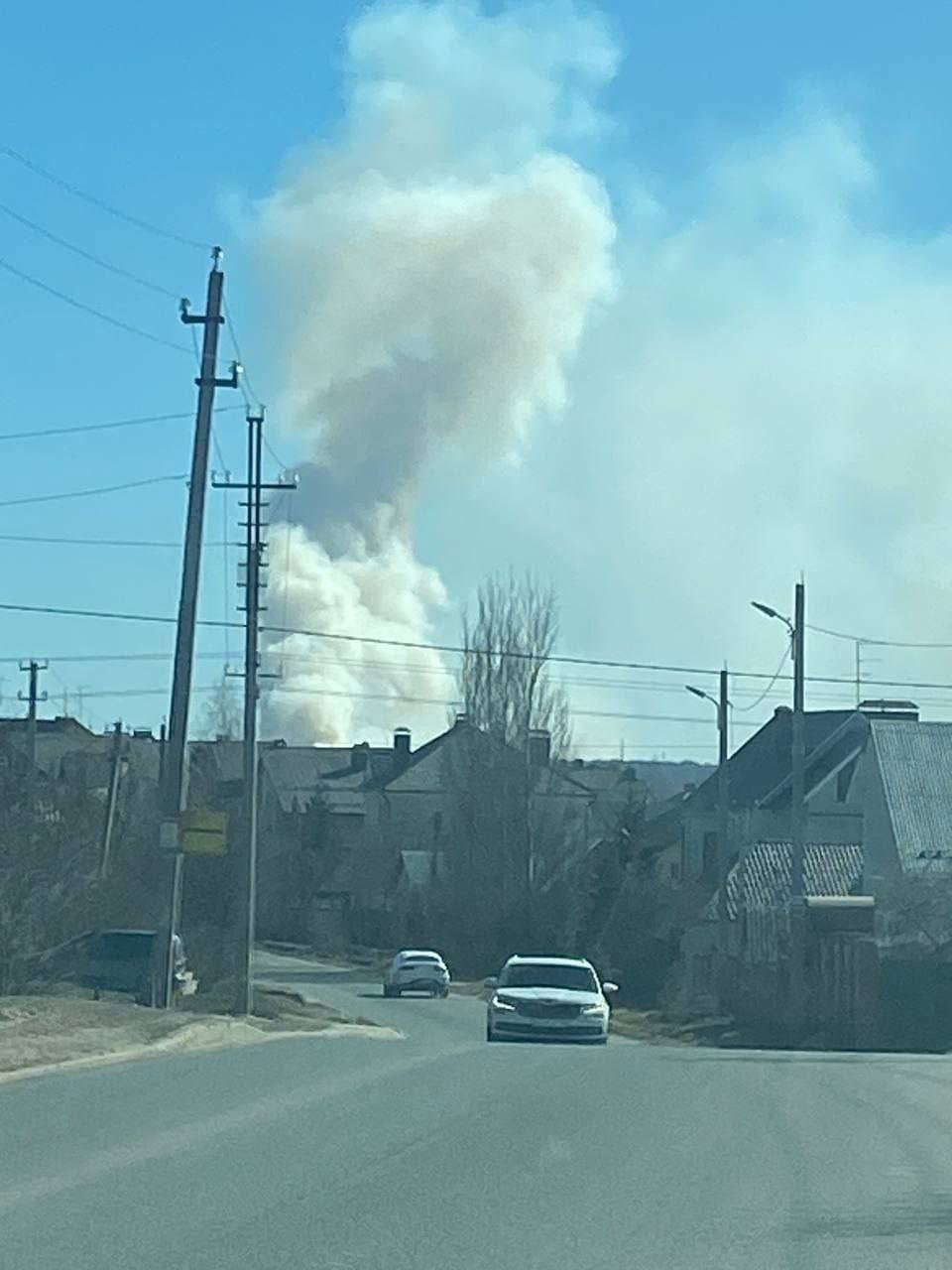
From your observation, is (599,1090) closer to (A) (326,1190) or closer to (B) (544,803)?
(A) (326,1190)

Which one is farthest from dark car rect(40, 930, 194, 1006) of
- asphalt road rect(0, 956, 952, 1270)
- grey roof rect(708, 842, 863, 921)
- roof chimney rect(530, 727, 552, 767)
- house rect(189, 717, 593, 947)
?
roof chimney rect(530, 727, 552, 767)

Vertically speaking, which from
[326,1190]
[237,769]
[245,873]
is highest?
[237,769]

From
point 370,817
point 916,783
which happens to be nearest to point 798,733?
point 916,783

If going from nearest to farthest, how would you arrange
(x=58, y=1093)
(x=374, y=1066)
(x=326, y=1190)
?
(x=326, y=1190)
(x=58, y=1093)
(x=374, y=1066)

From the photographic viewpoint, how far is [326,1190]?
1312 cm

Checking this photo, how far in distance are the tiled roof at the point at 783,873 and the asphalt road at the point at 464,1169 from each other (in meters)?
35.0

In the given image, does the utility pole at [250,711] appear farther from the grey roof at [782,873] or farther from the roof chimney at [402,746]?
the roof chimney at [402,746]

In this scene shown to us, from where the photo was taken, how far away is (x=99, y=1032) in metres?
28.4

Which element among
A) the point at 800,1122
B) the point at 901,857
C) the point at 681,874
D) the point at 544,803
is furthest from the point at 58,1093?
the point at 681,874

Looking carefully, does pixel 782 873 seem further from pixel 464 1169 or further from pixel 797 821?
pixel 464 1169

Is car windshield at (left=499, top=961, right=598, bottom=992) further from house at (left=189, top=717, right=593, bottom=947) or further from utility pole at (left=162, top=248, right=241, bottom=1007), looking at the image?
house at (left=189, top=717, right=593, bottom=947)

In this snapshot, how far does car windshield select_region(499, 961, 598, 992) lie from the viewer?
119ft

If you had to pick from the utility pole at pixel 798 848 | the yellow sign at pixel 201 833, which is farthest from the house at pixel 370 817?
the yellow sign at pixel 201 833

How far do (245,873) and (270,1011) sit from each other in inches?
109
